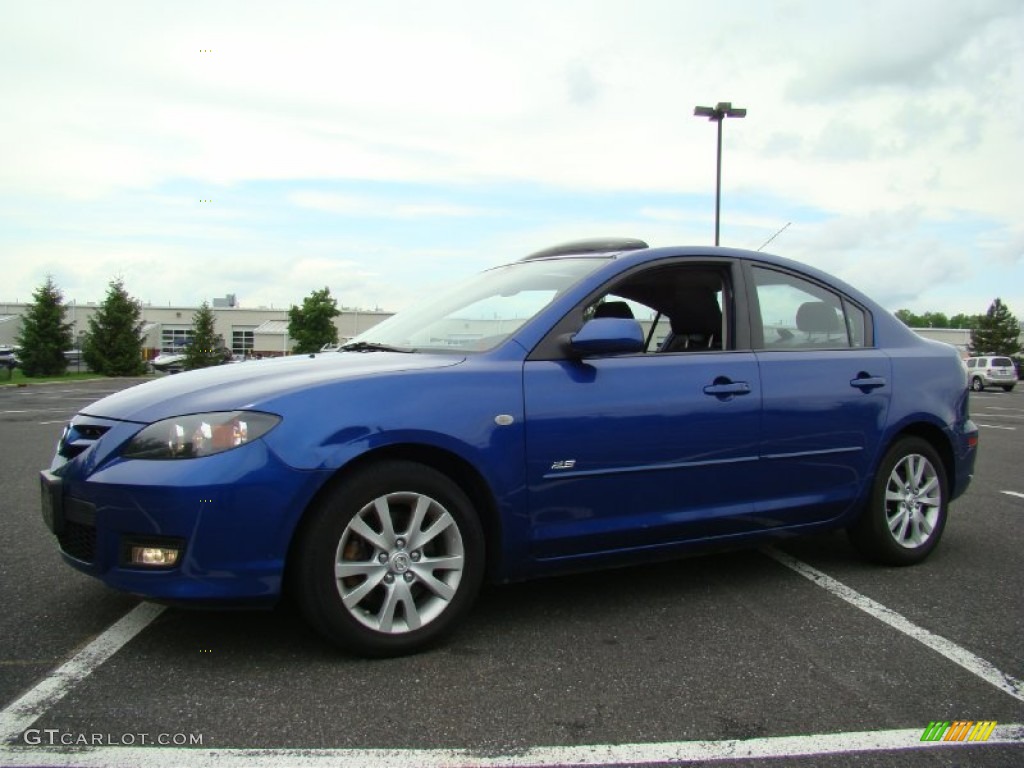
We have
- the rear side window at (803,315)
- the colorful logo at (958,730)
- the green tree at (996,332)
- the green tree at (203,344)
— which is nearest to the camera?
the colorful logo at (958,730)

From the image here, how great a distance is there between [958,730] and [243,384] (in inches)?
102

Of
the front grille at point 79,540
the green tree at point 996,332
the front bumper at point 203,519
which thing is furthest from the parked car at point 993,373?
the front grille at point 79,540

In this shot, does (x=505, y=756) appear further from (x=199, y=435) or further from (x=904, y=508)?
(x=904, y=508)

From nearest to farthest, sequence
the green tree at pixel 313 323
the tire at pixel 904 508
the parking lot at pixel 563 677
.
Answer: the parking lot at pixel 563 677
the tire at pixel 904 508
the green tree at pixel 313 323

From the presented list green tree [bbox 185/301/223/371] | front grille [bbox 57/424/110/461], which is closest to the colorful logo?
front grille [bbox 57/424/110/461]

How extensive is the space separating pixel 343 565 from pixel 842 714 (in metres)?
1.66

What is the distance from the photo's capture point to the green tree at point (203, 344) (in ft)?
176

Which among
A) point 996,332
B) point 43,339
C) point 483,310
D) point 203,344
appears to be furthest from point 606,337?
point 996,332

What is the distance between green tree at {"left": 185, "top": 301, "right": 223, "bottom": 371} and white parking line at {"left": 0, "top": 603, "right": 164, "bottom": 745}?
171ft

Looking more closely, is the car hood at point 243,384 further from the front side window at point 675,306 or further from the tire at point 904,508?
the tire at point 904,508

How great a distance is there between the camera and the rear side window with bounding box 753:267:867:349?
4.03 m

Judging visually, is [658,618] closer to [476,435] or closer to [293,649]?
[476,435]

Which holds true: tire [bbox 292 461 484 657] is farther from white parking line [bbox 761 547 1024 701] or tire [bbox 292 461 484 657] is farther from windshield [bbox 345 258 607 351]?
white parking line [bbox 761 547 1024 701]

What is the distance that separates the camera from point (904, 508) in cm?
430
